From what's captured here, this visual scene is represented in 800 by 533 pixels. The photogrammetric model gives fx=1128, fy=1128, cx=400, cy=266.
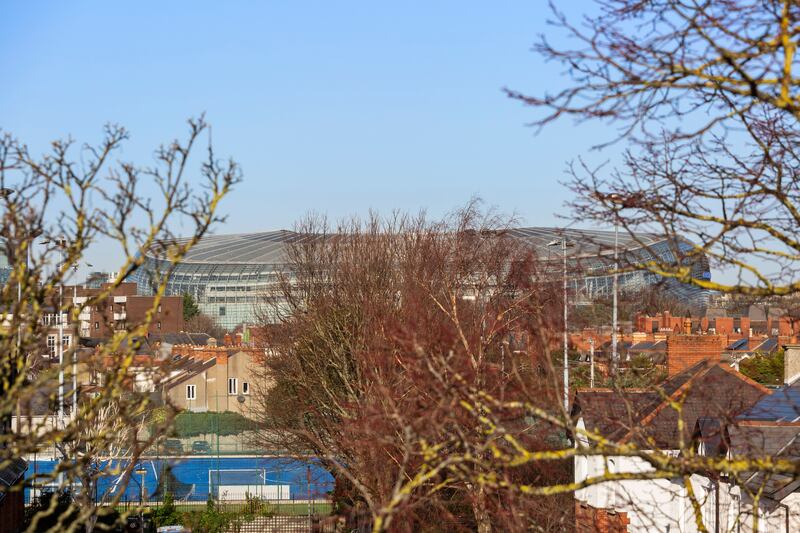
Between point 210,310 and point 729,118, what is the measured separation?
16908cm

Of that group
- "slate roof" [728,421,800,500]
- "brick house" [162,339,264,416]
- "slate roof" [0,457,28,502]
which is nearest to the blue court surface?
"slate roof" [0,457,28,502]

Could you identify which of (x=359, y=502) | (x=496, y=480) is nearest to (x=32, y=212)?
(x=496, y=480)

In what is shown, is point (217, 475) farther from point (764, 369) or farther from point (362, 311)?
point (764, 369)

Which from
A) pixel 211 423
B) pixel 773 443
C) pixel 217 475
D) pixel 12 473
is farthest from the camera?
pixel 211 423

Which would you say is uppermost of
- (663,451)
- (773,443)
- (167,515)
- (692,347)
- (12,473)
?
(692,347)

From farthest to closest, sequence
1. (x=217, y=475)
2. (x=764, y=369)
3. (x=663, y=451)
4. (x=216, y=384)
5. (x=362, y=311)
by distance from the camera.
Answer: (x=216, y=384), (x=764, y=369), (x=217, y=475), (x=362, y=311), (x=663, y=451)

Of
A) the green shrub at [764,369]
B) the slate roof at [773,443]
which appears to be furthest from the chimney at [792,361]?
the green shrub at [764,369]

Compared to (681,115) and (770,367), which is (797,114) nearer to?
(681,115)

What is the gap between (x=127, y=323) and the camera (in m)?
7.82

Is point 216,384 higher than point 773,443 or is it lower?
lower

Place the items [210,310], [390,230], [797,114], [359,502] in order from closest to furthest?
[797,114] → [359,502] → [390,230] → [210,310]

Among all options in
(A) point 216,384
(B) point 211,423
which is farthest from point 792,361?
(A) point 216,384

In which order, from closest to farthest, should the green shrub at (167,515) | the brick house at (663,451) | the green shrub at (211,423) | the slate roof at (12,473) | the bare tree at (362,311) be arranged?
Answer: the brick house at (663,451) → the slate roof at (12,473) → the bare tree at (362,311) → the green shrub at (167,515) → the green shrub at (211,423)

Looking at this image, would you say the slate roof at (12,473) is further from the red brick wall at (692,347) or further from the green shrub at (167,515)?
the red brick wall at (692,347)
